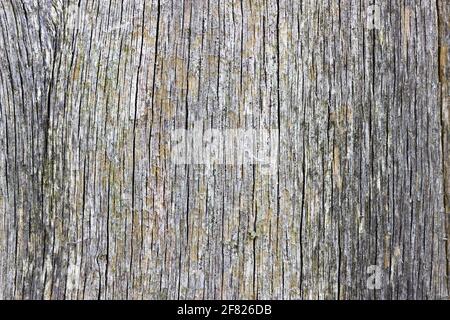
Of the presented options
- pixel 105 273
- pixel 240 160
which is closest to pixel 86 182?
pixel 105 273

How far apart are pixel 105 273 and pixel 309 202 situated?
76 cm

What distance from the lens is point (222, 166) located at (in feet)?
6.51

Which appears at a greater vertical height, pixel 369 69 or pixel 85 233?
pixel 369 69

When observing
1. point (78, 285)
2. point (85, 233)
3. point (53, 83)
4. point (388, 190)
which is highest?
point (53, 83)

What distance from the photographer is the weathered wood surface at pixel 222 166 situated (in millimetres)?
1962

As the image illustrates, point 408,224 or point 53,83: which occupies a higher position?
point 53,83

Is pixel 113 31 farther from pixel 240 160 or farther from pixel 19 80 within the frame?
pixel 240 160

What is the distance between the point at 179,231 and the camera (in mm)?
1966

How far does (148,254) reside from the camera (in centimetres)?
196

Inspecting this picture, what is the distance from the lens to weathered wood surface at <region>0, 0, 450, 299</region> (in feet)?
6.44

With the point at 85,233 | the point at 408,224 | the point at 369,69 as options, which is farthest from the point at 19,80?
the point at 408,224

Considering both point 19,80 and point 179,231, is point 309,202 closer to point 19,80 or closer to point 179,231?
point 179,231

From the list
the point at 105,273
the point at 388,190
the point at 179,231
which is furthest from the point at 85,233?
the point at 388,190

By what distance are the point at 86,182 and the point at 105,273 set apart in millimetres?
326
